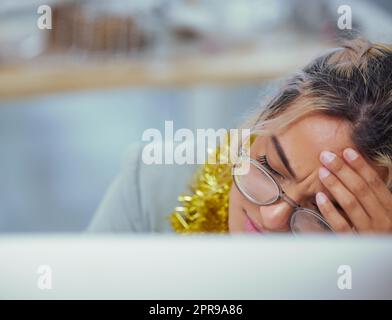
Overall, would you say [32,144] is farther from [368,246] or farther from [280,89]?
[368,246]

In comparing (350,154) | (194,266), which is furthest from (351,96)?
(194,266)

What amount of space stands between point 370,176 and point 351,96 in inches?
4.8

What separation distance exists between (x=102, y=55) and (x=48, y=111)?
0.43ft

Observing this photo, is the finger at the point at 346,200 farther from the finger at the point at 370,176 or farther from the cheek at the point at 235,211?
the cheek at the point at 235,211

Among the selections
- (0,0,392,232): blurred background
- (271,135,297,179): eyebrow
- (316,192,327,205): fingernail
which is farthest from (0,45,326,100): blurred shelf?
(316,192,327,205): fingernail

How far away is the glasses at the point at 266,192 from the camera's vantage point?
92 centimetres

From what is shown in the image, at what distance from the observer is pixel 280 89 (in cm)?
93

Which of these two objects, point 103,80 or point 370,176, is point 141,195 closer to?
point 103,80

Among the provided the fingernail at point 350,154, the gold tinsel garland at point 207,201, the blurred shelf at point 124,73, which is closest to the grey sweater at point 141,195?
the gold tinsel garland at point 207,201

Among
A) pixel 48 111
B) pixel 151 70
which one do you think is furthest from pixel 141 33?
pixel 48 111

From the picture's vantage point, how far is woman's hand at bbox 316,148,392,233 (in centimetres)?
90

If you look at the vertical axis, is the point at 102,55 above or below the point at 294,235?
above

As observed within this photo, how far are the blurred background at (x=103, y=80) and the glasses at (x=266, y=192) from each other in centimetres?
7
